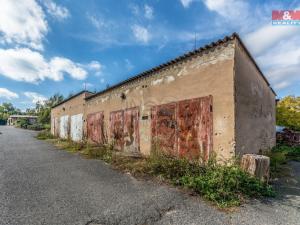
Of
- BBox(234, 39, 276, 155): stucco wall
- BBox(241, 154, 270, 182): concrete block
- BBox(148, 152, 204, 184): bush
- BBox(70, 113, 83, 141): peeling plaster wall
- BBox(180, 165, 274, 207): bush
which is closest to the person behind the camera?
BBox(180, 165, 274, 207): bush

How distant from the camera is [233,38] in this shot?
5.56 m

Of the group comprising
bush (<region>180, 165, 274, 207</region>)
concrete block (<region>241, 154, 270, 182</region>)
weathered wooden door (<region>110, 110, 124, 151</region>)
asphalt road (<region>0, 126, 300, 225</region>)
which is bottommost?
asphalt road (<region>0, 126, 300, 225</region>)

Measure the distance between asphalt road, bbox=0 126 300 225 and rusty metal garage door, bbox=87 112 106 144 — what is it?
6.54 m

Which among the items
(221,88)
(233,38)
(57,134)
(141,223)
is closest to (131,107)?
(221,88)

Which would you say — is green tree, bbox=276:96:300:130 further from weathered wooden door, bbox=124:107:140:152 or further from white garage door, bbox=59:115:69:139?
white garage door, bbox=59:115:69:139

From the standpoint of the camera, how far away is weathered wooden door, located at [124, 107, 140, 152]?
356 inches

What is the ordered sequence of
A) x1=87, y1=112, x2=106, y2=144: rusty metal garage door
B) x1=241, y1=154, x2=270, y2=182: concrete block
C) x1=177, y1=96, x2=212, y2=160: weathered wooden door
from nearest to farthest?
x1=241, y1=154, x2=270, y2=182: concrete block → x1=177, y1=96, x2=212, y2=160: weathered wooden door → x1=87, y1=112, x2=106, y2=144: rusty metal garage door

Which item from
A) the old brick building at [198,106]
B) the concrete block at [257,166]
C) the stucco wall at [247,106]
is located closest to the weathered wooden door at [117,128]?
the old brick building at [198,106]

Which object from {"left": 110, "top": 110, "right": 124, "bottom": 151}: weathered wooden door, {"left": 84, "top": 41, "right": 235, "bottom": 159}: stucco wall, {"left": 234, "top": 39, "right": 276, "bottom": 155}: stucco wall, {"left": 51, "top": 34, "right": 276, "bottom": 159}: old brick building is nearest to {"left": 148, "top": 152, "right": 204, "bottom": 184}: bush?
{"left": 51, "top": 34, "right": 276, "bottom": 159}: old brick building

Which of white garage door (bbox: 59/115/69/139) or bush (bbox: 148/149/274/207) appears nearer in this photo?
bush (bbox: 148/149/274/207)

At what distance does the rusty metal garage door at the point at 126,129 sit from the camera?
9.10m

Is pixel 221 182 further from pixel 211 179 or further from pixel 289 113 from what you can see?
pixel 289 113

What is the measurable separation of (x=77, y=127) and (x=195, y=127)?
1202 centimetres

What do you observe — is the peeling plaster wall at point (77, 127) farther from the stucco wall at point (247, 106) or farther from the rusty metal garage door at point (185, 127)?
the stucco wall at point (247, 106)
